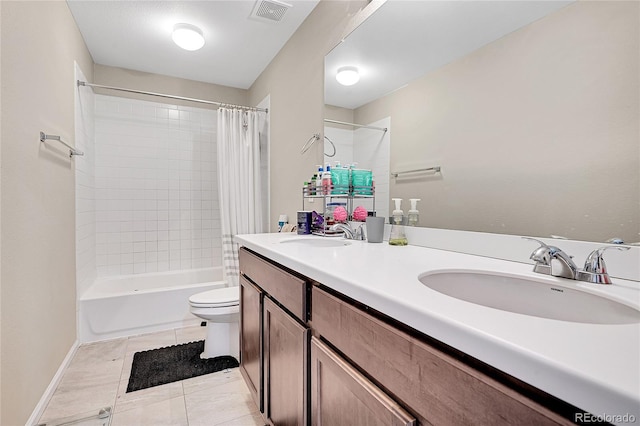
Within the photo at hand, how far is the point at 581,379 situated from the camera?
0.33 meters

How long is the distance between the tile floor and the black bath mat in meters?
0.05

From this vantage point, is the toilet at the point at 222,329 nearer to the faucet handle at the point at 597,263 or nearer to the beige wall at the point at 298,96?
the beige wall at the point at 298,96

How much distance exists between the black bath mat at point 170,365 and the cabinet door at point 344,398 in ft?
4.48

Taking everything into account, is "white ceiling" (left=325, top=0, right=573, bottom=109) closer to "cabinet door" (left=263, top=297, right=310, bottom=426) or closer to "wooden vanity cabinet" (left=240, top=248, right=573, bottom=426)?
"wooden vanity cabinet" (left=240, top=248, right=573, bottom=426)

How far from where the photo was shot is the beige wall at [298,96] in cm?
201

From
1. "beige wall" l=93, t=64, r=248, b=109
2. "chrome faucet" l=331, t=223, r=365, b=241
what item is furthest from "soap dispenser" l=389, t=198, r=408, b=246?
"beige wall" l=93, t=64, r=248, b=109

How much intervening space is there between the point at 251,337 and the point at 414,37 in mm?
1573

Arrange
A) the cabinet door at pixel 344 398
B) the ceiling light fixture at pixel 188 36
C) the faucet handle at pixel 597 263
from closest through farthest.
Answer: the cabinet door at pixel 344 398 < the faucet handle at pixel 597 263 < the ceiling light fixture at pixel 188 36

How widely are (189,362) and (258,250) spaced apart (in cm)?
123

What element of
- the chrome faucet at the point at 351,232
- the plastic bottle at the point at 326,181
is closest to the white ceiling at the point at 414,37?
the plastic bottle at the point at 326,181

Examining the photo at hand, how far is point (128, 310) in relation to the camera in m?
2.51

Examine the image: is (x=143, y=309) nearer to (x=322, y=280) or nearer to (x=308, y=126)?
(x=308, y=126)

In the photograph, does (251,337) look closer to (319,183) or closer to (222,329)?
(222,329)

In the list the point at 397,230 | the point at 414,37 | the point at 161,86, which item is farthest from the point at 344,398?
the point at 161,86
